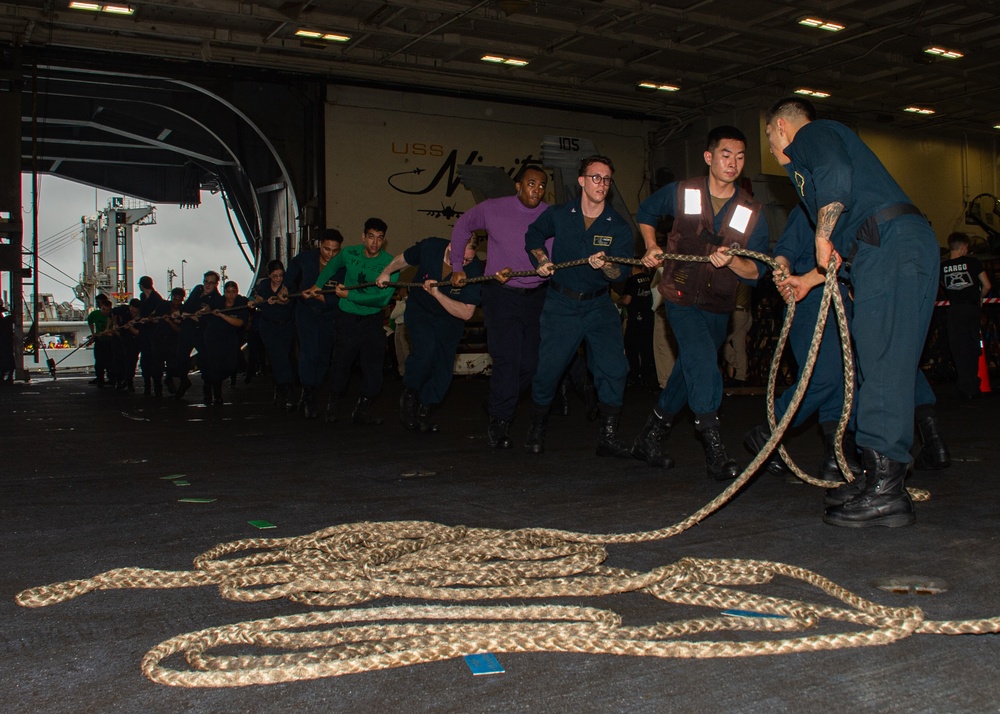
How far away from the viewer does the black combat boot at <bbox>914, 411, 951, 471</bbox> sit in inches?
175

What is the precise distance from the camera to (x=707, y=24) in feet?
50.2

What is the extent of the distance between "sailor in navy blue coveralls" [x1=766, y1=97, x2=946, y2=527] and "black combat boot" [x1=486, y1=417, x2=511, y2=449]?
2.58 m

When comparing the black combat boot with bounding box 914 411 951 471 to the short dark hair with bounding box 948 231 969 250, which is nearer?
the black combat boot with bounding box 914 411 951 471

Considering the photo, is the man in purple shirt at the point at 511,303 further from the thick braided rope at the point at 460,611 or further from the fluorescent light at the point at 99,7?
the fluorescent light at the point at 99,7

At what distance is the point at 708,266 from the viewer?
4.40m

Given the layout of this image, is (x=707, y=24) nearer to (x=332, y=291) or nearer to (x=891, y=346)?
(x=332, y=291)

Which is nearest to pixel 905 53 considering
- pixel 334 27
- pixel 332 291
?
pixel 334 27

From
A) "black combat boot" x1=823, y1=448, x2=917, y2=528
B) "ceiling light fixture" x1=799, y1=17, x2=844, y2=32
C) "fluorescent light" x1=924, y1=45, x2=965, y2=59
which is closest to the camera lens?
"black combat boot" x1=823, y1=448, x2=917, y2=528

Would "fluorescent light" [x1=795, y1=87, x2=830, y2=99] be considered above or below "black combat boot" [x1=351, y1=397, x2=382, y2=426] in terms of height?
above

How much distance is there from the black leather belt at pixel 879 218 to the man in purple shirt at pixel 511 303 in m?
2.55

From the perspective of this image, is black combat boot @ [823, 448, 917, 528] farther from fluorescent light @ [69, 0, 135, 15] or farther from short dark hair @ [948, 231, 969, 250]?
fluorescent light @ [69, 0, 135, 15]

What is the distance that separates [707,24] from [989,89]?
7671mm

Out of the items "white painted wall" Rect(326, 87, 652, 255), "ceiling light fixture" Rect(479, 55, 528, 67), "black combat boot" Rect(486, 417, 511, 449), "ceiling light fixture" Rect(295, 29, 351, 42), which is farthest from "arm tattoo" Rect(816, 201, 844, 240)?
"white painted wall" Rect(326, 87, 652, 255)

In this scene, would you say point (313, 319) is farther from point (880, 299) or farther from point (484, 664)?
point (484, 664)
